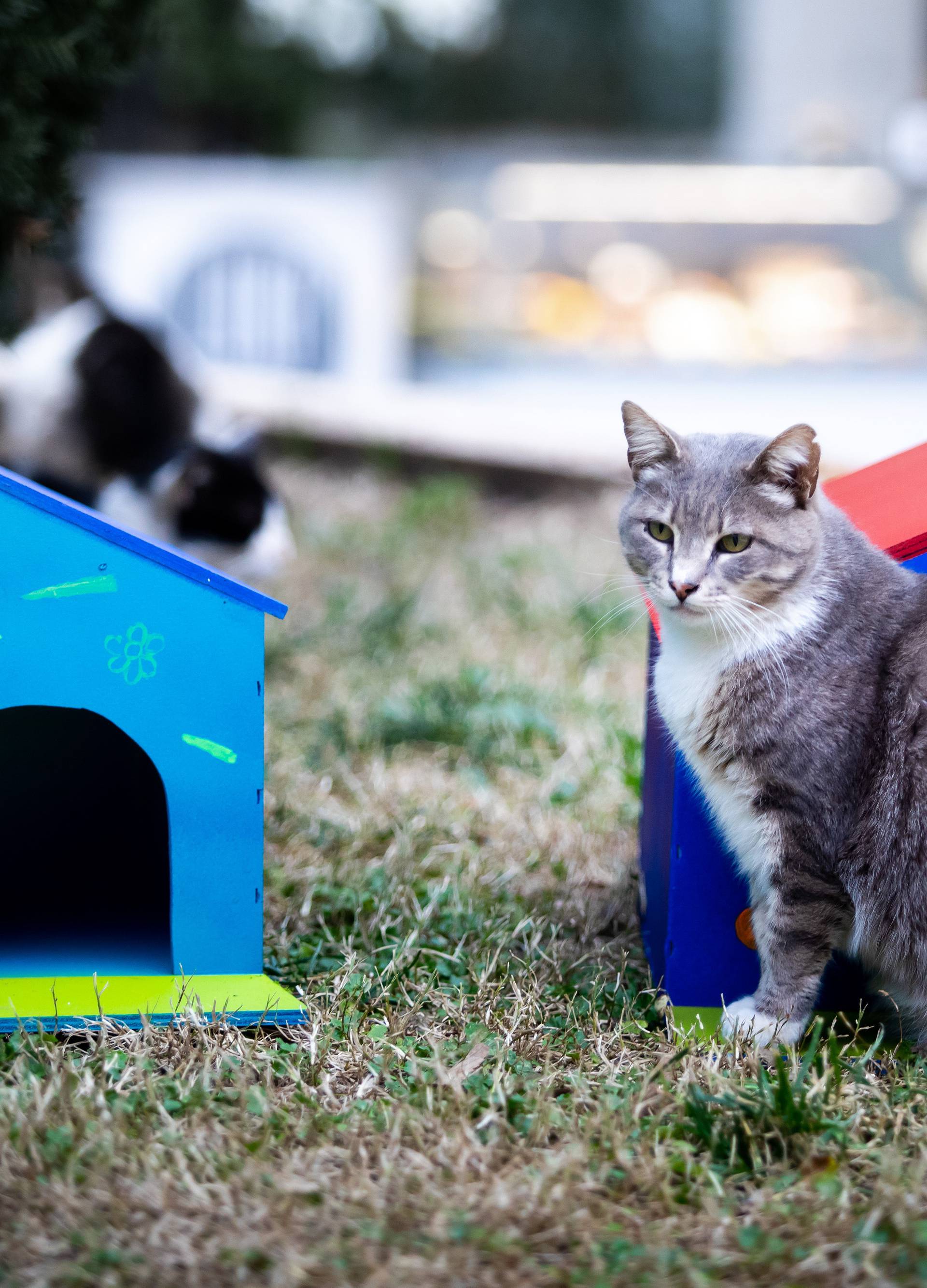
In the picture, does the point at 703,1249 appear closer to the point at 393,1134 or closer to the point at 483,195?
the point at 393,1134

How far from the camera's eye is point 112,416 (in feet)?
15.2

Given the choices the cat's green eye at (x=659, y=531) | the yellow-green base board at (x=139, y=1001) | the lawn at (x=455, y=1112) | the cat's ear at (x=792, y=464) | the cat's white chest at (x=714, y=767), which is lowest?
the lawn at (x=455, y=1112)

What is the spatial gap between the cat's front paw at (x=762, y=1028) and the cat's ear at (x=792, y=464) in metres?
0.77

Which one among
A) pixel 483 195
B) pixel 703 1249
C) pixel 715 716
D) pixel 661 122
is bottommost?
pixel 703 1249

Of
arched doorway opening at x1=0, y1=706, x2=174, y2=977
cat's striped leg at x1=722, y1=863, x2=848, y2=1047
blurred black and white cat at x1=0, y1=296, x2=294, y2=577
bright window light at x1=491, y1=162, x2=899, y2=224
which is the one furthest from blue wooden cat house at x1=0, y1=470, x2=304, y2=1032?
bright window light at x1=491, y1=162, x2=899, y2=224

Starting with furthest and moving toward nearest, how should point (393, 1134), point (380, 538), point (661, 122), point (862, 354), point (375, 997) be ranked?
point (661, 122), point (862, 354), point (380, 538), point (375, 997), point (393, 1134)

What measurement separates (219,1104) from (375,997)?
1.26ft

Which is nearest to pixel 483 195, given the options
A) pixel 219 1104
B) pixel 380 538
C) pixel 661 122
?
pixel 380 538

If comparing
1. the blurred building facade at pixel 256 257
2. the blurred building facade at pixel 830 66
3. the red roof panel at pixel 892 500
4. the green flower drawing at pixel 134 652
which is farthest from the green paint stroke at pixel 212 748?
the blurred building facade at pixel 830 66

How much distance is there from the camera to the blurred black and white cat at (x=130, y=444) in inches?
172

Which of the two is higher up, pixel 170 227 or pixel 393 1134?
pixel 170 227

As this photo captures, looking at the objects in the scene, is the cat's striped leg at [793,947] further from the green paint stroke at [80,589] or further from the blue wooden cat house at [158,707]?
the green paint stroke at [80,589]

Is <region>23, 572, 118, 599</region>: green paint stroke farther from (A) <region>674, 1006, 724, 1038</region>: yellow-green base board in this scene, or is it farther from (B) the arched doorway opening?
(A) <region>674, 1006, 724, 1038</region>: yellow-green base board

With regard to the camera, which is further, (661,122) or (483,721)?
(661,122)
